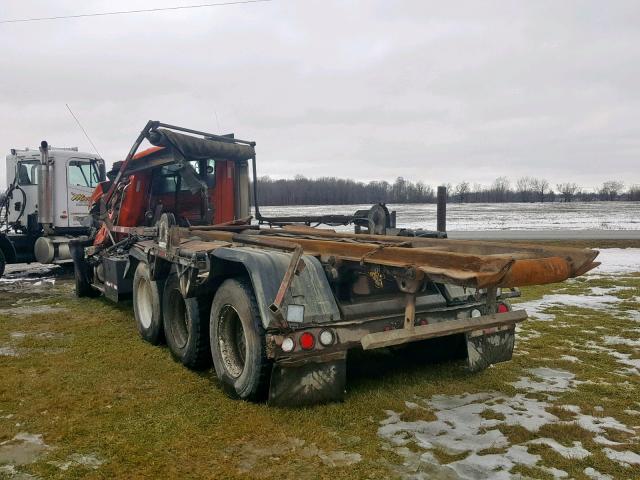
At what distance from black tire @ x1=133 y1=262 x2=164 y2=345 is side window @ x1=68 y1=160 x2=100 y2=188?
6850 mm

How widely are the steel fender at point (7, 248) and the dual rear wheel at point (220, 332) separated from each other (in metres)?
7.58

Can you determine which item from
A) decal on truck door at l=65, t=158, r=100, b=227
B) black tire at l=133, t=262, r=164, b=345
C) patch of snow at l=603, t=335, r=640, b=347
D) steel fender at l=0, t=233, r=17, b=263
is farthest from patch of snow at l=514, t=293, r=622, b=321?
steel fender at l=0, t=233, r=17, b=263

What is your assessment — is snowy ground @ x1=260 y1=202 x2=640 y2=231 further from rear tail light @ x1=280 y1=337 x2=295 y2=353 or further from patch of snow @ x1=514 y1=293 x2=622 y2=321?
rear tail light @ x1=280 y1=337 x2=295 y2=353

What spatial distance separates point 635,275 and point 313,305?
943 centimetres

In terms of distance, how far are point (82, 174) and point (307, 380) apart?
425 inches

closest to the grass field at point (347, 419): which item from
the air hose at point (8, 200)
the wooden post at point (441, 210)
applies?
the wooden post at point (441, 210)

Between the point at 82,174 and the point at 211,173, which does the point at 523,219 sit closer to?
the point at 82,174

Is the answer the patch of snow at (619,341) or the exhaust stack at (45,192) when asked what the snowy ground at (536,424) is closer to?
the patch of snow at (619,341)

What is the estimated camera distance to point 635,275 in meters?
11.0

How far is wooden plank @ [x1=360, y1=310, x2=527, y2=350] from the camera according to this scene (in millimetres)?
3656

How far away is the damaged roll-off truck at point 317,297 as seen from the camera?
3.51 m

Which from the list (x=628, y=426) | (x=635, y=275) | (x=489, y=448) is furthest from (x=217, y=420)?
(x=635, y=275)

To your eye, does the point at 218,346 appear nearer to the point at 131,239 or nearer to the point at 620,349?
the point at 131,239

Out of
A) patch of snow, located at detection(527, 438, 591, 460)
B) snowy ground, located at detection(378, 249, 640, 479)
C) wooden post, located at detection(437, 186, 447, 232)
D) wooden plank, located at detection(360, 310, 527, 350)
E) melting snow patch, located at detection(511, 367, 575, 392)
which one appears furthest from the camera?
wooden post, located at detection(437, 186, 447, 232)
